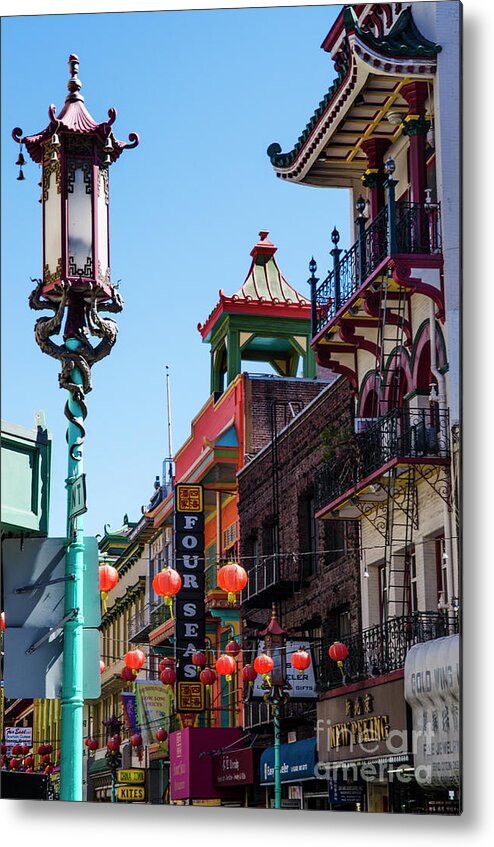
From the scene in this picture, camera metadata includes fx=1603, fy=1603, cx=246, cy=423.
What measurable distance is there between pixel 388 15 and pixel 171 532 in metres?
5.60

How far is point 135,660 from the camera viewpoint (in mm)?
12828

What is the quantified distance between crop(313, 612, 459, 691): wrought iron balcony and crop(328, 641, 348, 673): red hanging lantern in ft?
0.12

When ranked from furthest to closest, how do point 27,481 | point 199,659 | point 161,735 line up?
point 199,659, point 161,735, point 27,481

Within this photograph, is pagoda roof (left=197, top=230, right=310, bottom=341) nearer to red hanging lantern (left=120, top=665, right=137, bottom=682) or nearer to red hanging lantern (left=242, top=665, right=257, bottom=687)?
red hanging lantern (left=242, top=665, right=257, bottom=687)

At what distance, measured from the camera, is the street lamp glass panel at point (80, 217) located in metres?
9.12

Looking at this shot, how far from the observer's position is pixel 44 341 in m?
8.81

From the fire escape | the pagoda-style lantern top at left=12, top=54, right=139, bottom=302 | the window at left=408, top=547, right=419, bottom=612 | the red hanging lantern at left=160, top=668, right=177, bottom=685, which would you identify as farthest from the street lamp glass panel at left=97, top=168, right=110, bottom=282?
the red hanging lantern at left=160, top=668, right=177, bottom=685

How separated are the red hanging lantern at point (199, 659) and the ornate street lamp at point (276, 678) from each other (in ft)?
2.46

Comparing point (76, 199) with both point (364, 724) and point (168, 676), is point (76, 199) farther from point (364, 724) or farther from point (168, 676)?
point (168, 676)

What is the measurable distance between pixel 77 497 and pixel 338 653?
11.8 feet

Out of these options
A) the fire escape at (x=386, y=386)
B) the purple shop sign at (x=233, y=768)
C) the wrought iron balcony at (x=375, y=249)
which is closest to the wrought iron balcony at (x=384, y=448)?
the fire escape at (x=386, y=386)

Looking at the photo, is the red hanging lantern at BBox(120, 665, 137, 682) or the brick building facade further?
the red hanging lantern at BBox(120, 665, 137, 682)

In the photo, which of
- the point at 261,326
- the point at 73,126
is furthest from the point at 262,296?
the point at 73,126

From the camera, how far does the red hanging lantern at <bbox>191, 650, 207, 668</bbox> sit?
44.3ft
